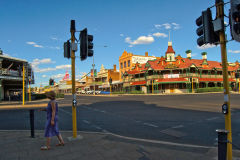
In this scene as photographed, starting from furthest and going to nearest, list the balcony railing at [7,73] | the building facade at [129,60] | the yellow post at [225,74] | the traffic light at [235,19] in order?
the building facade at [129,60], the balcony railing at [7,73], the yellow post at [225,74], the traffic light at [235,19]

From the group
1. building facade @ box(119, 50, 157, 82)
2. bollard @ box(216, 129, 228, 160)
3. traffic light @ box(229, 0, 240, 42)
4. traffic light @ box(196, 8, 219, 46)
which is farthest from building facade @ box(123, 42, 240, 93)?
bollard @ box(216, 129, 228, 160)

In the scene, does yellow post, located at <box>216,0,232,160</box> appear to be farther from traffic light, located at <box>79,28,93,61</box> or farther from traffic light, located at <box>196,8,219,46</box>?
traffic light, located at <box>79,28,93,61</box>

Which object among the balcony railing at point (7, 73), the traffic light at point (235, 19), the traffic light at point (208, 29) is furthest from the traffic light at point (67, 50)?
the balcony railing at point (7, 73)

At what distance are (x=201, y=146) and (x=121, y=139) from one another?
2.24 m

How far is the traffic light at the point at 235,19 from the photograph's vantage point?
10.6ft

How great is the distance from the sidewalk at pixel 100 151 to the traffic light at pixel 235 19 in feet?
8.52

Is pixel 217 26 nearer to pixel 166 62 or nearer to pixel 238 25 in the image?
pixel 238 25

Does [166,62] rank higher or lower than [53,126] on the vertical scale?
higher

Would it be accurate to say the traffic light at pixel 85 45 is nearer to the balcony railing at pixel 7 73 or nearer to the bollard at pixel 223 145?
the bollard at pixel 223 145

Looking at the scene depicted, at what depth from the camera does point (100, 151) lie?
14.2 feet

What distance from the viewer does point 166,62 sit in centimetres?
4666

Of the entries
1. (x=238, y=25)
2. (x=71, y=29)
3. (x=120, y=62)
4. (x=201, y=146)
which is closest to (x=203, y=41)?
(x=238, y=25)

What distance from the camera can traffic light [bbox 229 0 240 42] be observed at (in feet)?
10.6

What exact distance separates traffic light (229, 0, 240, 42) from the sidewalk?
2.60 metres
